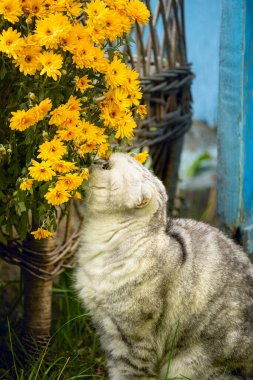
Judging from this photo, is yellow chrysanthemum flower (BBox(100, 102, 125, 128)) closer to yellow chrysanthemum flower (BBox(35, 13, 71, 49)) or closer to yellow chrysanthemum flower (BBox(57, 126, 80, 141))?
yellow chrysanthemum flower (BBox(57, 126, 80, 141))

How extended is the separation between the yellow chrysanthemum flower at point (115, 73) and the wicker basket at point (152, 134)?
943 millimetres

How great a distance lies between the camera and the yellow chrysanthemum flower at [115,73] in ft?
8.08

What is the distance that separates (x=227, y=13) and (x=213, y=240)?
1.30 m

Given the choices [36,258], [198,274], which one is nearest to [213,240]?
[198,274]

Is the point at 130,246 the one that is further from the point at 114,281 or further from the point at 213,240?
the point at 213,240

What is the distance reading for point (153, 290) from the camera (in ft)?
8.87

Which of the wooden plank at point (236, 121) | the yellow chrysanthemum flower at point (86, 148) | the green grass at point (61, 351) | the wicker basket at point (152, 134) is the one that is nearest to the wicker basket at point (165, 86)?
the wicker basket at point (152, 134)

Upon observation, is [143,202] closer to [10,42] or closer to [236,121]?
[10,42]

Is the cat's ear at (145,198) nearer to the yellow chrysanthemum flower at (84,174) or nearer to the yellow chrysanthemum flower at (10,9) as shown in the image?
the yellow chrysanthemum flower at (84,174)

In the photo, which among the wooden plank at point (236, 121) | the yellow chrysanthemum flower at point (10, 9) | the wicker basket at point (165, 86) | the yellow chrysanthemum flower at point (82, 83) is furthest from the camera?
the wicker basket at point (165, 86)

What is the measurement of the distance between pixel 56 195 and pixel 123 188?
38 centimetres

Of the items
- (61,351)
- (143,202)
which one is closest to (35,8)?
(143,202)

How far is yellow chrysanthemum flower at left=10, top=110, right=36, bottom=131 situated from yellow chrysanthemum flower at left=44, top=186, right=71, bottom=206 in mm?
219

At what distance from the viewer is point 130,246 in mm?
2732
